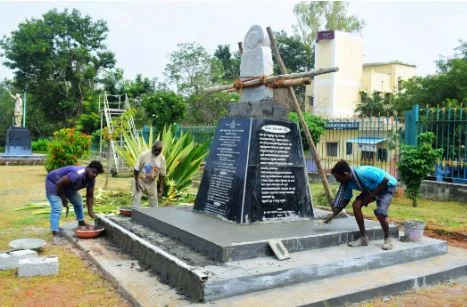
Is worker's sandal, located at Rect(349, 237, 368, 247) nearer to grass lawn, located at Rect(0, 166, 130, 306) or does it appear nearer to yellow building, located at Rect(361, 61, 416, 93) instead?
grass lawn, located at Rect(0, 166, 130, 306)

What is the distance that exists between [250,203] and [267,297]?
1857 millimetres

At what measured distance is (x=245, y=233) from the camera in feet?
17.0

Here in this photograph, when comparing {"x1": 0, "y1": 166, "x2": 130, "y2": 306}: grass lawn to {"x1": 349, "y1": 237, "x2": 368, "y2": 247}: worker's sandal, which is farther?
{"x1": 349, "y1": 237, "x2": 368, "y2": 247}: worker's sandal

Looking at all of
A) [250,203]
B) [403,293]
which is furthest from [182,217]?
[403,293]

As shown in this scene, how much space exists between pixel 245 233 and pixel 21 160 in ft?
69.7

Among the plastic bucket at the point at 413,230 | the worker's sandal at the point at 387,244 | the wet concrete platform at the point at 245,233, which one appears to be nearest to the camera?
the wet concrete platform at the point at 245,233

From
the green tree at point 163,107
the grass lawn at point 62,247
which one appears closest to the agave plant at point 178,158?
the grass lawn at point 62,247

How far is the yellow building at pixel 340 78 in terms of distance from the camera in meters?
33.6

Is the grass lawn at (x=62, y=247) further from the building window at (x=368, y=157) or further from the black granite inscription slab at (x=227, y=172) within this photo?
the black granite inscription slab at (x=227, y=172)

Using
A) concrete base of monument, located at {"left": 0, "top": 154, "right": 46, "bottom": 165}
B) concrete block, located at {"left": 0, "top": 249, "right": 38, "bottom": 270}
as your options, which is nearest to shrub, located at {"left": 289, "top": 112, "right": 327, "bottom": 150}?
concrete block, located at {"left": 0, "top": 249, "right": 38, "bottom": 270}

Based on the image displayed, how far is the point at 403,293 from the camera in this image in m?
4.59

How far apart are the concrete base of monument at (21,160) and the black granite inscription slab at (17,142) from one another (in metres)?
0.78

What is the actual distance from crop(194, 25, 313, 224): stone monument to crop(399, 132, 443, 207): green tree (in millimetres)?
4589

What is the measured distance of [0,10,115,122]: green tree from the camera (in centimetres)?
3109
